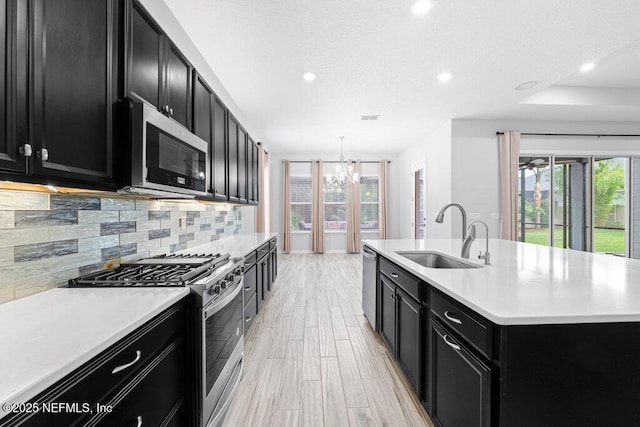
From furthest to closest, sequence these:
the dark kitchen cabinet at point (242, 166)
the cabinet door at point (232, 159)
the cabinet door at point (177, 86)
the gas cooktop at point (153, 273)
Result: 1. the dark kitchen cabinet at point (242, 166)
2. the cabinet door at point (232, 159)
3. the cabinet door at point (177, 86)
4. the gas cooktop at point (153, 273)

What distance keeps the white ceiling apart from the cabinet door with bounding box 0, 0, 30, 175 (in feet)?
5.42

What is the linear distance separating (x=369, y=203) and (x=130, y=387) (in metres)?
7.61

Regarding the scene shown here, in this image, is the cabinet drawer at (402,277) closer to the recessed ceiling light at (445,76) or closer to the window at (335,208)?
the recessed ceiling light at (445,76)

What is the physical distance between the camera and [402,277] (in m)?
2.04

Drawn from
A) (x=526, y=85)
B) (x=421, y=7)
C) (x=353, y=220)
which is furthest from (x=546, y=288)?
(x=353, y=220)

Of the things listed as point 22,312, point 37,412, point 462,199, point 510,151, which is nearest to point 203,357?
point 22,312

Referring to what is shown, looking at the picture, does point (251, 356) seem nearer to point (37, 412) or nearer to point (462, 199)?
point (37, 412)

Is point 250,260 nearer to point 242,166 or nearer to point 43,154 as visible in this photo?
point 242,166

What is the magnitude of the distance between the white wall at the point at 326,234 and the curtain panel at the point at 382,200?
Result: 0.73 ft

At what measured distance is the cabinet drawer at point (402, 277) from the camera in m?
1.78

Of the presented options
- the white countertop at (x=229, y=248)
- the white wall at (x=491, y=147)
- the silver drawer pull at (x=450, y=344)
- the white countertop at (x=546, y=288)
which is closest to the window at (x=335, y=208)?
the white wall at (x=491, y=147)

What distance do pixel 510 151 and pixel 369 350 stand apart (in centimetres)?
439

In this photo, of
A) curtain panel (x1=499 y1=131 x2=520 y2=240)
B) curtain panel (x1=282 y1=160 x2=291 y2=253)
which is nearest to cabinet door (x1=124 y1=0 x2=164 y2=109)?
curtain panel (x1=499 y1=131 x2=520 y2=240)

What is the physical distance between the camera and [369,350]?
2.58 metres
